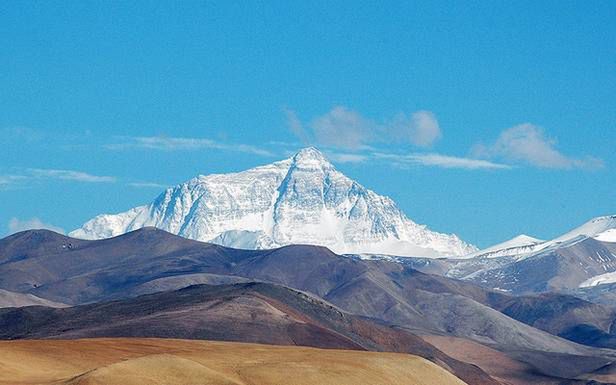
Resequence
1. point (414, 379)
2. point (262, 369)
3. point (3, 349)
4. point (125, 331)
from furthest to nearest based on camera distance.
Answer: point (125, 331) → point (414, 379) → point (3, 349) → point (262, 369)

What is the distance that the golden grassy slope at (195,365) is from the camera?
94.8 m

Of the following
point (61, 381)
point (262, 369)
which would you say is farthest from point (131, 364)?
point (262, 369)

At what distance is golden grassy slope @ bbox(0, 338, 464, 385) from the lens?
94.8m

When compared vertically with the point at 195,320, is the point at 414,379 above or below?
below

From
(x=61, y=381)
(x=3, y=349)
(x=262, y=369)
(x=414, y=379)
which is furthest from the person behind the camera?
(x=414, y=379)

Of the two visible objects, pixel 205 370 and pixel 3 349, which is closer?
pixel 205 370

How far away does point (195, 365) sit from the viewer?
9750cm

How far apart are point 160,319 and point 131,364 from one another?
104 meters

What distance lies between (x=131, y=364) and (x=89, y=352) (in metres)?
26.0

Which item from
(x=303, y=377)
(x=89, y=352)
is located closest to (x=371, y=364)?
(x=303, y=377)

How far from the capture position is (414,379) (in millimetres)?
120875

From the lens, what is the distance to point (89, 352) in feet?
394

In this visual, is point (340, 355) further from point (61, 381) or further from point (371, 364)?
point (61, 381)

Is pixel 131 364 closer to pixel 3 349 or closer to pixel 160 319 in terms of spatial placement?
pixel 3 349
